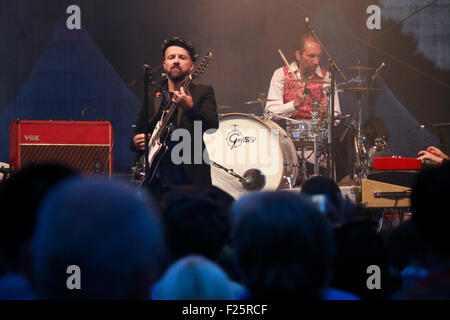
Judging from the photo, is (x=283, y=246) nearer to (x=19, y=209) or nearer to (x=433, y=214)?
(x=433, y=214)

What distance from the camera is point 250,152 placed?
272 inches

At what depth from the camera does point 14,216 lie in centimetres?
136

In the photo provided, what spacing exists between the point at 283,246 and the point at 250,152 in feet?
18.7

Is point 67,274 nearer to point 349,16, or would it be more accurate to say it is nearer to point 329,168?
point 329,168

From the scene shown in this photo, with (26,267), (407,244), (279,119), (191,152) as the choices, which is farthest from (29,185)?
(279,119)

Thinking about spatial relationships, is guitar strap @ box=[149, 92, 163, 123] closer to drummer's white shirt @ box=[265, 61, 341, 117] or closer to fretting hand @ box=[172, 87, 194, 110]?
fretting hand @ box=[172, 87, 194, 110]

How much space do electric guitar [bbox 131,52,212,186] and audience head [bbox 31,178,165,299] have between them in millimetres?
3139

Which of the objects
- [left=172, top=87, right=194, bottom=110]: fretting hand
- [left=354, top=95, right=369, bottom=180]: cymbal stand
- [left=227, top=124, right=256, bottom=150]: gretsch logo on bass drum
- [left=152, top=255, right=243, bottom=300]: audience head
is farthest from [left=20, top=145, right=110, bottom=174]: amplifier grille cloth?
[left=152, top=255, right=243, bottom=300]: audience head

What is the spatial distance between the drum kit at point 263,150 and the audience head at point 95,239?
5683 millimetres

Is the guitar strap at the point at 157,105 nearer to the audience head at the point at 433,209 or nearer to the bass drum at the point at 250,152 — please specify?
the bass drum at the point at 250,152

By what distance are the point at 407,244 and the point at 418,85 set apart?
6.86 metres

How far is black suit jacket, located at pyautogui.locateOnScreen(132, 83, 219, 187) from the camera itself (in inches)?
161

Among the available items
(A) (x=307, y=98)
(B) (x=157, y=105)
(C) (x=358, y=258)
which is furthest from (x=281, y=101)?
(C) (x=358, y=258)

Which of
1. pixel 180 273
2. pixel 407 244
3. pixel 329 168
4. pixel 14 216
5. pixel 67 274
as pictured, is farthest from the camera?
pixel 329 168
